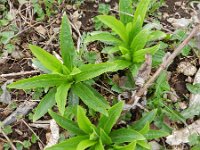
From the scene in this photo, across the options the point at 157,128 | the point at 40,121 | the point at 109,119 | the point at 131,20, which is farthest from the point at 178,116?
the point at 40,121

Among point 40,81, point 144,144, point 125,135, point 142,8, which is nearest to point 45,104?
point 40,81

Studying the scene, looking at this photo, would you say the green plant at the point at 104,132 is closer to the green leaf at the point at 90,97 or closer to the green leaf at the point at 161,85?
the green leaf at the point at 90,97

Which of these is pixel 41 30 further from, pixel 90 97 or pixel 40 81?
pixel 90 97

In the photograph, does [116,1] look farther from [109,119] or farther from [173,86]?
[109,119]

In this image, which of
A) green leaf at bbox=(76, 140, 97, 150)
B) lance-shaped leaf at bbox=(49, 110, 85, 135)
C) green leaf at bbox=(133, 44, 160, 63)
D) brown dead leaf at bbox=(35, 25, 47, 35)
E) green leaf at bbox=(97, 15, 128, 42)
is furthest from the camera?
brown dead leaf at bbox=(35, 25, 47, 35)

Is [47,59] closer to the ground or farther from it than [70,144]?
farther from it

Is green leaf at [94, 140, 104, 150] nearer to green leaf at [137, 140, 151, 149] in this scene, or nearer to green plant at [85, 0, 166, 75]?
green leaf at [137, 140, 151, 149]

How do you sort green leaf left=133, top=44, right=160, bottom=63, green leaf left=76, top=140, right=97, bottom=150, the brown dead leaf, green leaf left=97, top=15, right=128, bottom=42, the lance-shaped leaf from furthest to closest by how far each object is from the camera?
the brown dead leaf → green leaf left=97, top=15, right=128, bottom=42 → green leaf left=133, top=44, right=160, bottom=63 → the lance-shaped leaf → green leaf left=76, top=140, right=97, bottom=150

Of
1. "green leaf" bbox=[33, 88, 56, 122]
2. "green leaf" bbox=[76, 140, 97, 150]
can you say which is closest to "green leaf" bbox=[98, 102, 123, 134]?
"green leaf" bbox=[76, 140, 97, 150]
